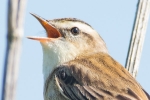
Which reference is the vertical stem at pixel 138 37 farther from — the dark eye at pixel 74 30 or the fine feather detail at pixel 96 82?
the dark eye at pixel 74 30

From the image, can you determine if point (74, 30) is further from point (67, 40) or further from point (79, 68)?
point (79, 68)

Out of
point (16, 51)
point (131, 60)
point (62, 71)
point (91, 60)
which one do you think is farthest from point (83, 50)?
point (16, 51)

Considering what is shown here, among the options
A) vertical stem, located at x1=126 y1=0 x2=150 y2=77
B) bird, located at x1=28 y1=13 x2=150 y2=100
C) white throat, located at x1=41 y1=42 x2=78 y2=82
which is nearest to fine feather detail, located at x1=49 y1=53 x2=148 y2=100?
bird, located at x1=28 y1=13 x2=150 y2=100

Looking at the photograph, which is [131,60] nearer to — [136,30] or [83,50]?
[136,30]

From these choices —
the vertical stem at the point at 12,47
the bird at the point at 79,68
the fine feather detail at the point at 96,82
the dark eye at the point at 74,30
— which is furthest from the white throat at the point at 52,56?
the vertical stem at the point at 12,47

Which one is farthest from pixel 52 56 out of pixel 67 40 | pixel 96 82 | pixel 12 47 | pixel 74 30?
pixel 12 47

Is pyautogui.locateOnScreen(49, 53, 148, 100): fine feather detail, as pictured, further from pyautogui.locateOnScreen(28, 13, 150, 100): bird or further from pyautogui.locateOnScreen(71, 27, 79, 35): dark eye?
pyautogui.locateOnScreen(71, 27, 79, 35): dark eye

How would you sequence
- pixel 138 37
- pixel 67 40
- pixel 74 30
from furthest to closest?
pixel 74 30
pixel 67 40
pixel 138 37
